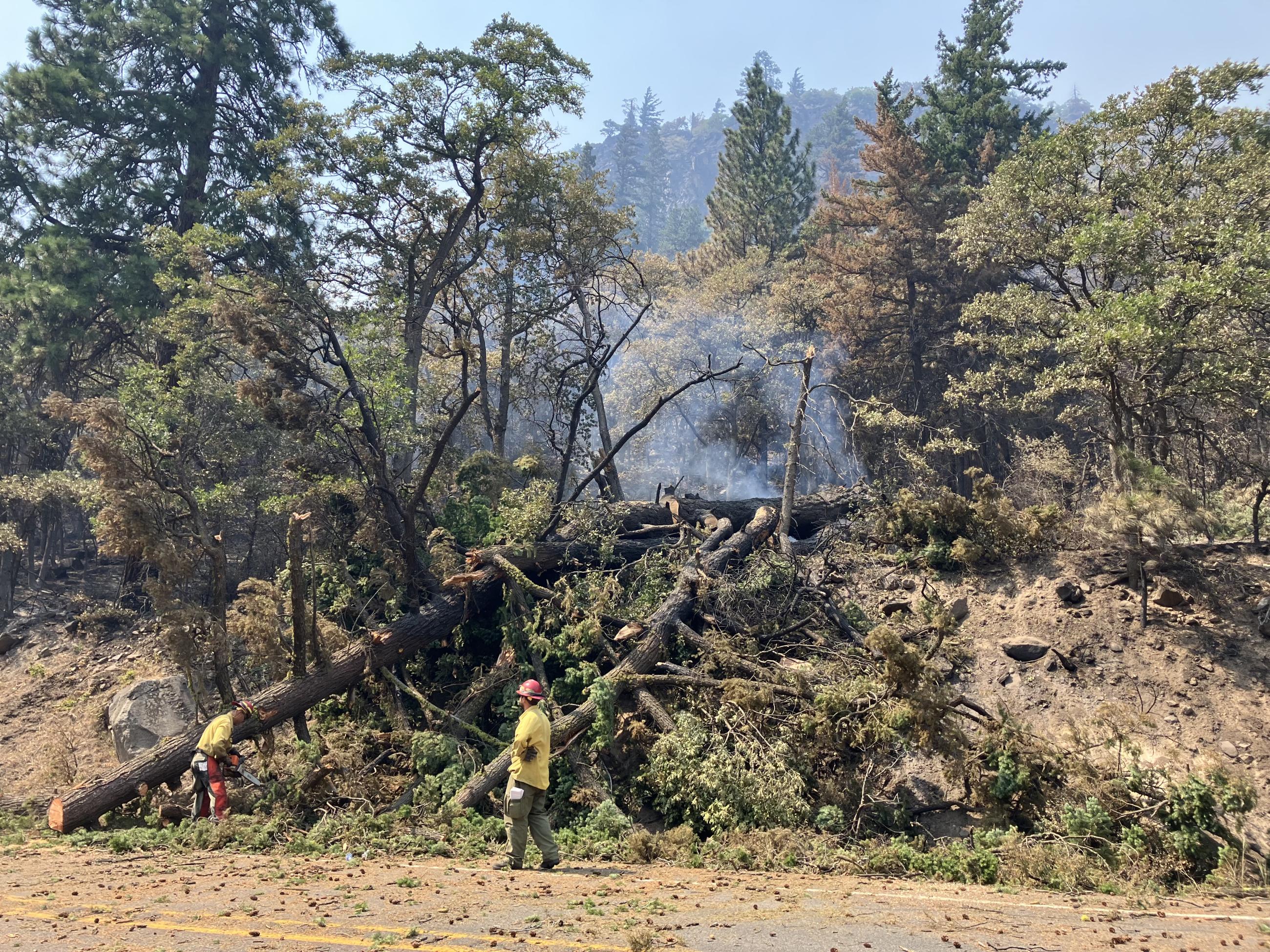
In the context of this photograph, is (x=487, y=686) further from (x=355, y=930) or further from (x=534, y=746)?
(x=355, y=930)

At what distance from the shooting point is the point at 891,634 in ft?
23.9

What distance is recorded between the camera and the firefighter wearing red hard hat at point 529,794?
613 centimetres

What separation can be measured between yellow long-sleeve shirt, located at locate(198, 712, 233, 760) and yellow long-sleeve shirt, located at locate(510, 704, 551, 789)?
3.59 m

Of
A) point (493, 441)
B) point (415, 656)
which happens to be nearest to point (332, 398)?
point (415, 656)

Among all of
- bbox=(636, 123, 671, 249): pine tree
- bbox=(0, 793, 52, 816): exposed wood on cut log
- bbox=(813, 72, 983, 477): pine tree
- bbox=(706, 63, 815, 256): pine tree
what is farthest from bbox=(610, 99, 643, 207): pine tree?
bbox=(0, 793, 52, 816): exposed wood on cut log

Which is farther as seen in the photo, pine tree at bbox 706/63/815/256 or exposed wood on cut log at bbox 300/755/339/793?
pine tree at bbox 706/63/815/256

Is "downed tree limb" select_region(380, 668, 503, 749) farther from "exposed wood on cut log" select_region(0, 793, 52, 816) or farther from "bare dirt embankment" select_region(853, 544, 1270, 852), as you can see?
"bare dirt embankment" select_region(853, 544, 1270, 852)

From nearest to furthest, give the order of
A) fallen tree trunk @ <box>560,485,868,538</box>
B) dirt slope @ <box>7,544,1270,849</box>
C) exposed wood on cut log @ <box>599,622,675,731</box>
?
dirt slope @ <box>7,544,1270,849</box> → exposed wood on cut log @ <box>599,622,675,731</box> → fallen tree trunk @ <box>560,485,868,538</box>

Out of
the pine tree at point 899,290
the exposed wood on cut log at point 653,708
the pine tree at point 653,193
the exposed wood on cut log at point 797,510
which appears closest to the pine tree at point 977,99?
the pine tree at point 899,290

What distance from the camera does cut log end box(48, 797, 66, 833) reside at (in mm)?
7664

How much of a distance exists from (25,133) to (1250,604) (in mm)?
23152

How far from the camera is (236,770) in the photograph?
26.4 feet

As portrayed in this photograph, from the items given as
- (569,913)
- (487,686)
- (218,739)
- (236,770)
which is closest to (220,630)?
(218,739)

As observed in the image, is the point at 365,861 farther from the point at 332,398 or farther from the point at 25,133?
the point at 25,133
